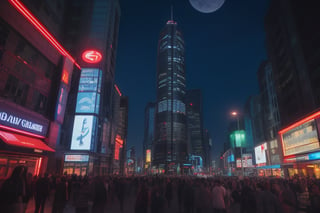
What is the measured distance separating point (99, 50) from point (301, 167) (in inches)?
2136

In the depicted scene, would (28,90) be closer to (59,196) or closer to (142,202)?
(59,196)

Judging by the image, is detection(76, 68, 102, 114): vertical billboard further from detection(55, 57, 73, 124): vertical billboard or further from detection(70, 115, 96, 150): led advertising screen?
detection(55, 57, 73, 124): vertical billboard

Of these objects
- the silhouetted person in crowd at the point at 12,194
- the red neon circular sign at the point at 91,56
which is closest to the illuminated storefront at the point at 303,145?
the silhouetted person in crowd at the point at 12,194

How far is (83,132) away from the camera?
43.0m

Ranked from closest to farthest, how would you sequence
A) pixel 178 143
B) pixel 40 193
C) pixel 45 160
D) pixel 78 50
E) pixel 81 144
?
pixel 40 193 < pixel 45 160 < pixel 81 144 < pixel 78 50 < pixel 178 143

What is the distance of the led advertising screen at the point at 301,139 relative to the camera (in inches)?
1163

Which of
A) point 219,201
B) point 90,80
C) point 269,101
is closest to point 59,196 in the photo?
point 219,201

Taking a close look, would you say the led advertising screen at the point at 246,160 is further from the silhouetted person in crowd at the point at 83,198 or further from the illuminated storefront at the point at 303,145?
the silhouetted person in crowd at the point at 83,198

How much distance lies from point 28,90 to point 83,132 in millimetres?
24845

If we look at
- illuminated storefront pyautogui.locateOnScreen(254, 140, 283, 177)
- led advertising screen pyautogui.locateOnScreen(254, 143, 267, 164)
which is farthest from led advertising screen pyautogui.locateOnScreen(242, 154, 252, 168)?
illuminated storefront pyautogui.locateOnScreen(254, 140, 283, 177)

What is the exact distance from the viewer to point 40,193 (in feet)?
32.9

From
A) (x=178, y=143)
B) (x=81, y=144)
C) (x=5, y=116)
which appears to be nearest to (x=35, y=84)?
(x=5, y=116)

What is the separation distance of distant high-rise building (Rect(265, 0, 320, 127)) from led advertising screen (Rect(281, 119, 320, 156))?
3.82 metres

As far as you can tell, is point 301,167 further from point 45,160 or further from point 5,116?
point 5,116
